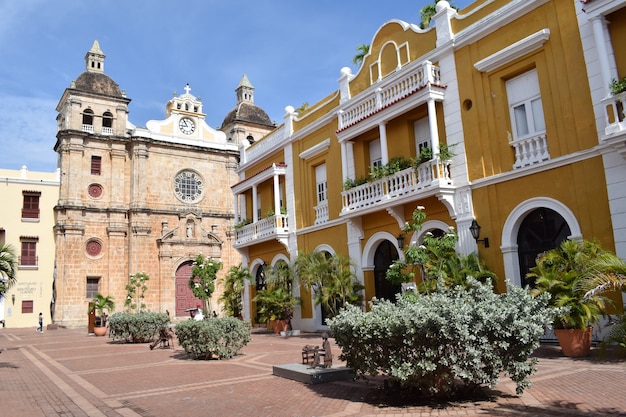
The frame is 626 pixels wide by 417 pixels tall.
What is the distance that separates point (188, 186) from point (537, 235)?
31.5m

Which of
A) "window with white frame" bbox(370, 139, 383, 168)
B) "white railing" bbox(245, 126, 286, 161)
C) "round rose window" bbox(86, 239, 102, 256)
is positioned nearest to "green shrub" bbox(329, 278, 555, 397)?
"window with white frame" bbox(370, 139, 383, 168)

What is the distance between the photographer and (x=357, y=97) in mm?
18266

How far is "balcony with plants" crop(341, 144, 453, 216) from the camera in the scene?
14.6 meters

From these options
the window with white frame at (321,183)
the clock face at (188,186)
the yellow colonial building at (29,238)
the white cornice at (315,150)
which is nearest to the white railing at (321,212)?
the window with white frame at (321,183)

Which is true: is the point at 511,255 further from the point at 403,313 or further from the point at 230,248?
the point at 230,248

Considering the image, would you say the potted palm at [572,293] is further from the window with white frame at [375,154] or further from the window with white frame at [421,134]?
the window with white frame at [375,154]

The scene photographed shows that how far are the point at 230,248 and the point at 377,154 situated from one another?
82.2 feet

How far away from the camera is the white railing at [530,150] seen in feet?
42.1

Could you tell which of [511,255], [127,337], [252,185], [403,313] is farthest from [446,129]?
[127,337]

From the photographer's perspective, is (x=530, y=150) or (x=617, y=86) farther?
(x=530, y=150)

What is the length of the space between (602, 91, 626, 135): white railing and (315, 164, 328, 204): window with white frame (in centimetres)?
1123

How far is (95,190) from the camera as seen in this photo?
36.7 metres

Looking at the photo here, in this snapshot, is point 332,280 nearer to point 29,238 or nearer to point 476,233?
point 476,233

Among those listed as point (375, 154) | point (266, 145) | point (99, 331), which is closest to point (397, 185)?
point (375, 154)
